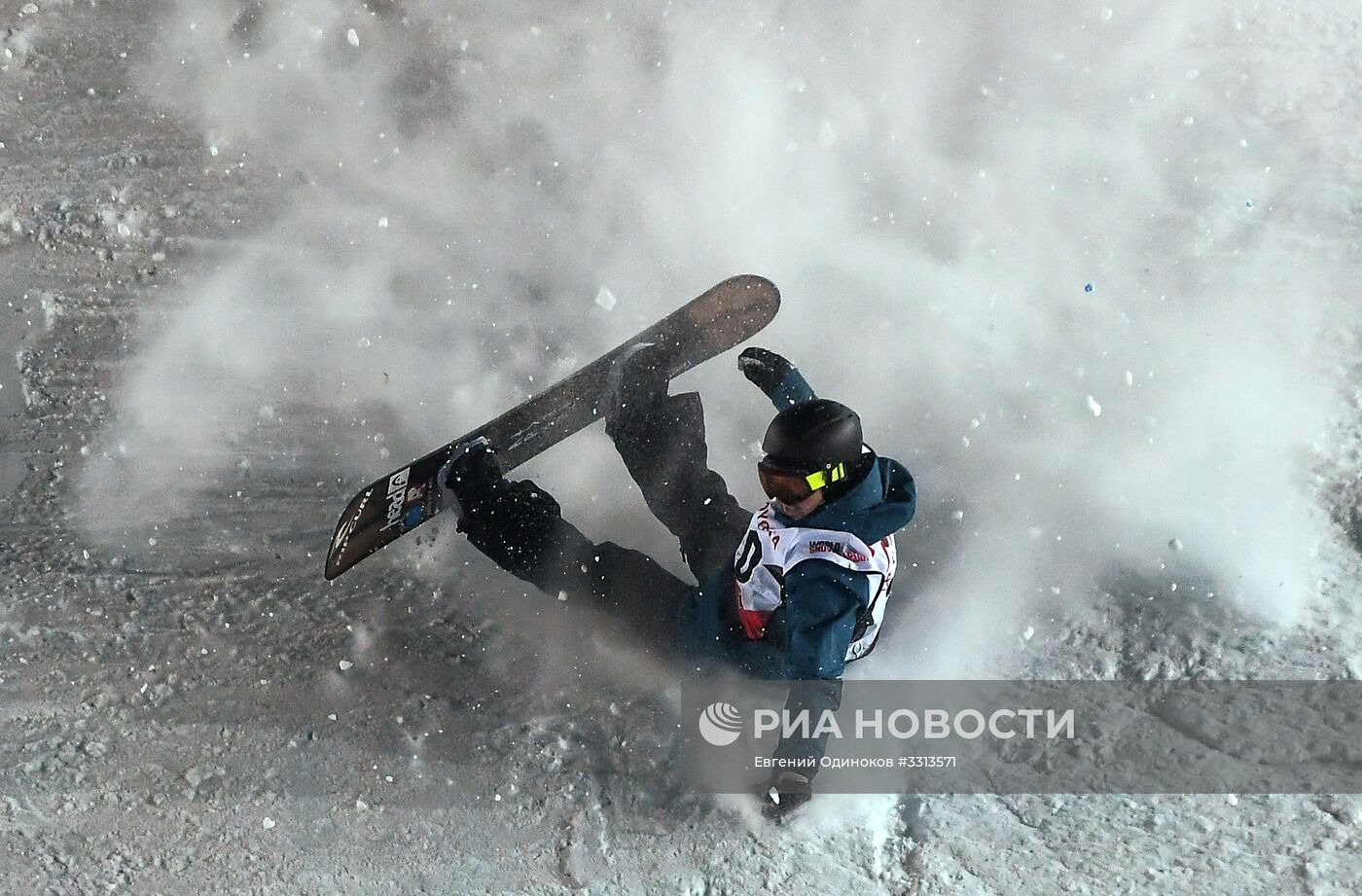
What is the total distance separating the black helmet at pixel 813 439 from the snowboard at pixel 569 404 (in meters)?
1.29

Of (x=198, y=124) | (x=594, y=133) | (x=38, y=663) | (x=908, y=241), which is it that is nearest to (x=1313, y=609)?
(x=908, y=241)

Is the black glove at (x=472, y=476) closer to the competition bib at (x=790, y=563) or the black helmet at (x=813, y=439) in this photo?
the competition bib at (x=790, y=563)

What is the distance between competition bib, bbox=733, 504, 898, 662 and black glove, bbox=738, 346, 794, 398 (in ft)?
2.58

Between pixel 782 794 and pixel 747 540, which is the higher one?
pixel 747 540

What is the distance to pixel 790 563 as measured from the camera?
2842 mm

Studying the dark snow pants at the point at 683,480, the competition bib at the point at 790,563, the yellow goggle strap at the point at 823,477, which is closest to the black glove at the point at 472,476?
the dark snow pants at the point at 683,480

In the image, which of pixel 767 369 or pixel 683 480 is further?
pixel 683 480

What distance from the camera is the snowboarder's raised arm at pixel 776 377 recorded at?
370 cm

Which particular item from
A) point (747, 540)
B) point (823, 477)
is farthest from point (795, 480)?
point (747, 540)

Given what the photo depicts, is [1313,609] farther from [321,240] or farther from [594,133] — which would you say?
[321,240]

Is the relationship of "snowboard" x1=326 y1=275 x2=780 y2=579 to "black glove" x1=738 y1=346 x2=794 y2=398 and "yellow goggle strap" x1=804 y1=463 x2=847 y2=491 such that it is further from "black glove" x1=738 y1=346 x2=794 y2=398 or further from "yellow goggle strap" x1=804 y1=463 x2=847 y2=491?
"yellow goggle strap" x1=804 y1=463 x2=847 y2=491

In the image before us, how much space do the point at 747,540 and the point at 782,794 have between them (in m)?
0.76

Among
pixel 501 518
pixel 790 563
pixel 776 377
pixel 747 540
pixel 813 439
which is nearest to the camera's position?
pixel 813 439

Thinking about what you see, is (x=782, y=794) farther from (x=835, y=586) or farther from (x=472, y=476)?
(x=472, y=476)
